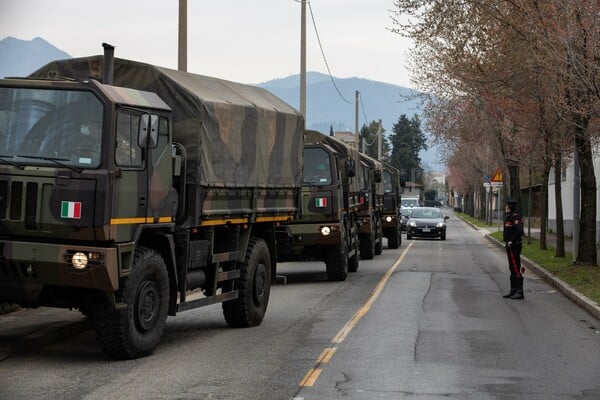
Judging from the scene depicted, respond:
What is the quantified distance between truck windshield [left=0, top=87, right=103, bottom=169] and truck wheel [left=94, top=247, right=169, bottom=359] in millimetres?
1242

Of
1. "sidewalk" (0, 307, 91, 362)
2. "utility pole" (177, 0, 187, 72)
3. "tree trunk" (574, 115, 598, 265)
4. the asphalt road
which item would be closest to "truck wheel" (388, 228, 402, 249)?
"tree trunk" (574, 115, 598, 265)

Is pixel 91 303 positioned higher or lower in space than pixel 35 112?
lower

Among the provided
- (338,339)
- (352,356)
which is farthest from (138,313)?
(338,339)

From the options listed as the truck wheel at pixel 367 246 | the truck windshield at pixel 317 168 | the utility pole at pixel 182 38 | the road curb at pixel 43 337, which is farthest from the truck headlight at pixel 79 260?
the truck wheel at pixel 367 246

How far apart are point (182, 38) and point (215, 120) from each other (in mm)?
9048

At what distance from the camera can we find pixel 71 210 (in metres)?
8.48

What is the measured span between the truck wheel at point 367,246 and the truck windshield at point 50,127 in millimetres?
18377

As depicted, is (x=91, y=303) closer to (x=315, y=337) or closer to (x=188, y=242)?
(x=188, y=242)

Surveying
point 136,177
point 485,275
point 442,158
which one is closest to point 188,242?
point 136,177

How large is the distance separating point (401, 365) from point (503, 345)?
2132 mm

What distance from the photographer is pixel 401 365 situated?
9117 millimetres

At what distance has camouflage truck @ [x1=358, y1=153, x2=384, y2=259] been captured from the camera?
83.5 feet

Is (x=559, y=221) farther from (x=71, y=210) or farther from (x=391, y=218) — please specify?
(x=71, y=210)

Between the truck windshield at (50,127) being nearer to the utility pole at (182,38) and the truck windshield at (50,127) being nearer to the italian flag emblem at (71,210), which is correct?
the italian flag emblem at (71,210)
